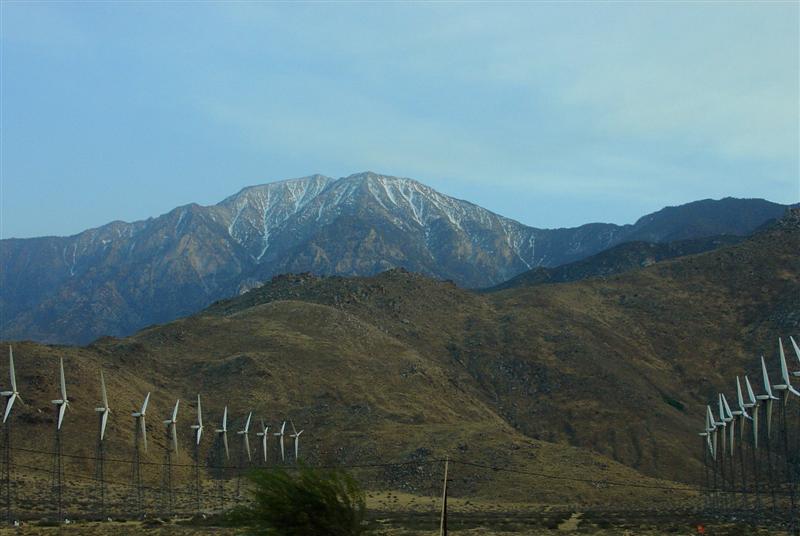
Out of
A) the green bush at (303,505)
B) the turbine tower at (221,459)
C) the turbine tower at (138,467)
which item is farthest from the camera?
the turbine tower at (221,459)

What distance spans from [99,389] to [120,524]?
57185mm

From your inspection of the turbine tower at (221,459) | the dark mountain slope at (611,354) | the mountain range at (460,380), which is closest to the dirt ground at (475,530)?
the turbine tower at (221,459)

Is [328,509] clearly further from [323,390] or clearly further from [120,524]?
[323,390]

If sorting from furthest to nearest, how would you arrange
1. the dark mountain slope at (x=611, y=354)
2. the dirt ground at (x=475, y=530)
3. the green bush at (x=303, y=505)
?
the dark mountain slope at (x=611, y=354), the dirt ground at (x=475, y=530), the green bush at (x=303, y=505)

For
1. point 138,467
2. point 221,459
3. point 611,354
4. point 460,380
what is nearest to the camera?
point 138,467

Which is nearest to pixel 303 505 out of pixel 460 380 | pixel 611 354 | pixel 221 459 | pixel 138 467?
pixel 138 467

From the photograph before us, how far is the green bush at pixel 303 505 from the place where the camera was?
43156 mm

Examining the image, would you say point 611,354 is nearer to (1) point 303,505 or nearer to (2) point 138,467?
(2) point 138,467

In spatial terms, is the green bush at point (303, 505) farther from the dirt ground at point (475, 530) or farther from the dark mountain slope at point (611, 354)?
the dark mountain slope at point (611, 354)

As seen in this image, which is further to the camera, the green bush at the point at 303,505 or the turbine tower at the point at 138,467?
the turbine tower at the point at 138,467

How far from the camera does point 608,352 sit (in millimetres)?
174250

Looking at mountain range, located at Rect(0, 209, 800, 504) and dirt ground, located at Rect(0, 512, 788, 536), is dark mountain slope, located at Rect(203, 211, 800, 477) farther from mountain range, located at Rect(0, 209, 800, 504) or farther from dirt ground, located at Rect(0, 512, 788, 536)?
dirt ground, located at Rect(0, 512, 788, 536)

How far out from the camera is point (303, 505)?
142ft

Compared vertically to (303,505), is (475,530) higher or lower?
lower
